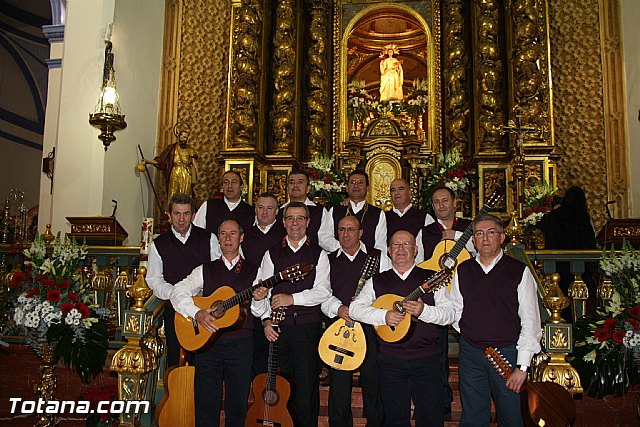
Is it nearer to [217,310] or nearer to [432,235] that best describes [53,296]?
[217,310]

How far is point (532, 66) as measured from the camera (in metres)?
10.3

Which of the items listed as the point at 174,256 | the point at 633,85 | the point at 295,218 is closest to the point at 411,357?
the point at 295,218

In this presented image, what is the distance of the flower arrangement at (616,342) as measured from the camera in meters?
5.07

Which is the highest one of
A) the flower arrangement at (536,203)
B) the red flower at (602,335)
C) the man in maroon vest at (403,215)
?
the flower arrangement at (536,203)

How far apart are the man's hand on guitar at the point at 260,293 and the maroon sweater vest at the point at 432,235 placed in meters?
1.71

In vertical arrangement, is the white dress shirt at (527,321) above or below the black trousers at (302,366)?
above

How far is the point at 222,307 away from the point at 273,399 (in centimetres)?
81

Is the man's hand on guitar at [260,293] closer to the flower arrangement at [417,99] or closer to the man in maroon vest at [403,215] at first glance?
the man in maroon vest at [403,215]

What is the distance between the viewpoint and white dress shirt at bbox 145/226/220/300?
197 inches

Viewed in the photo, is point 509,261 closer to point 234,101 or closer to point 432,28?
point 234,101

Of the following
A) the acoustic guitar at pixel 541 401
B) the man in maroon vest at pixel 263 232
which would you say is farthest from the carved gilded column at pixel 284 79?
the acoustic guitar at pixel 541 401

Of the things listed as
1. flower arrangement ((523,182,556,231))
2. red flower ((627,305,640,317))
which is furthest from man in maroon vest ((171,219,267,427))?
flower arrangement ((523,182,556,231))

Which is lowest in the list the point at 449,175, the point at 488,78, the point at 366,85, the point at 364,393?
the point at 364,393

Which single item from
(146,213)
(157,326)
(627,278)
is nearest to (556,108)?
(627,278)
